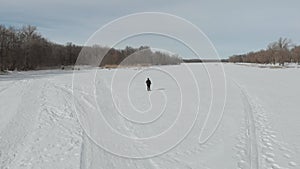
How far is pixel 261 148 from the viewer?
8.92 meters

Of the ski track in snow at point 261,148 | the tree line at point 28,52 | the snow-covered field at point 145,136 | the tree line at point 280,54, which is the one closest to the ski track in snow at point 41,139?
the snow-covered field at point 145,136

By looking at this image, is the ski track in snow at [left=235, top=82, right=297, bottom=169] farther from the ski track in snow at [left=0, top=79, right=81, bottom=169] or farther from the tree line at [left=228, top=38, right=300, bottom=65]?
the tree line at [left=228, top=38, right=300, bottom=65]

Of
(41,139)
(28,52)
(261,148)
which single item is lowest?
(261,148)

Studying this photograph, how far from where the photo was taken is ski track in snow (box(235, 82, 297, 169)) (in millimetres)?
7648

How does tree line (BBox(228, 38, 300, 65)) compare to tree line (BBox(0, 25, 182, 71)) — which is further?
tree line (BBox(228, 38, 300, 65))

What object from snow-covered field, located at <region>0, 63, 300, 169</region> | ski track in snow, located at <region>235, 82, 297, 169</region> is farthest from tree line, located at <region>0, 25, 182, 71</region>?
ski track in snow, located at <region>235, 82, 297, 169</region>

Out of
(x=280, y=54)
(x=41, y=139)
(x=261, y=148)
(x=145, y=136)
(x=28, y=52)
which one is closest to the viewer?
(x=261, y=148)

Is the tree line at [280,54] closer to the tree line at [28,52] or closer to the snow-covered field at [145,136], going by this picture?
the tree line at [28,52]

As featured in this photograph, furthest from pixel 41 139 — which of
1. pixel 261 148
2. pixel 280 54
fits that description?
pixel 280 54

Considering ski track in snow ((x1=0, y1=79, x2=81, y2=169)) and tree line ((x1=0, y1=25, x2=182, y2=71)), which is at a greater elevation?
tree line ((x1=0, y1=25, x2=182, y2=71))

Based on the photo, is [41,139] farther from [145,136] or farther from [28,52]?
[28,52]

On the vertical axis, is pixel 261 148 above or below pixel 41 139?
below

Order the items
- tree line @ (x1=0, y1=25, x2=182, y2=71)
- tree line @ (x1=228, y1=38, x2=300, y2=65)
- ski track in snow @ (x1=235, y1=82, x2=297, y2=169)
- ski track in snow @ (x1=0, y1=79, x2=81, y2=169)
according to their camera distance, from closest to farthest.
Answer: ski track in snow @ (x1=235, y1=82, x2=297, y2=169), ski track in snow @ (x1=0, y1=79, x2=81, y2=169), tree line @ (x1=0, y1=25, x2=182, y2=71), tree line @ (x1=228, y1=38, x2=300, y2=65)

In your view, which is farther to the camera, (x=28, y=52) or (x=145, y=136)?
(x=28, y=52)
